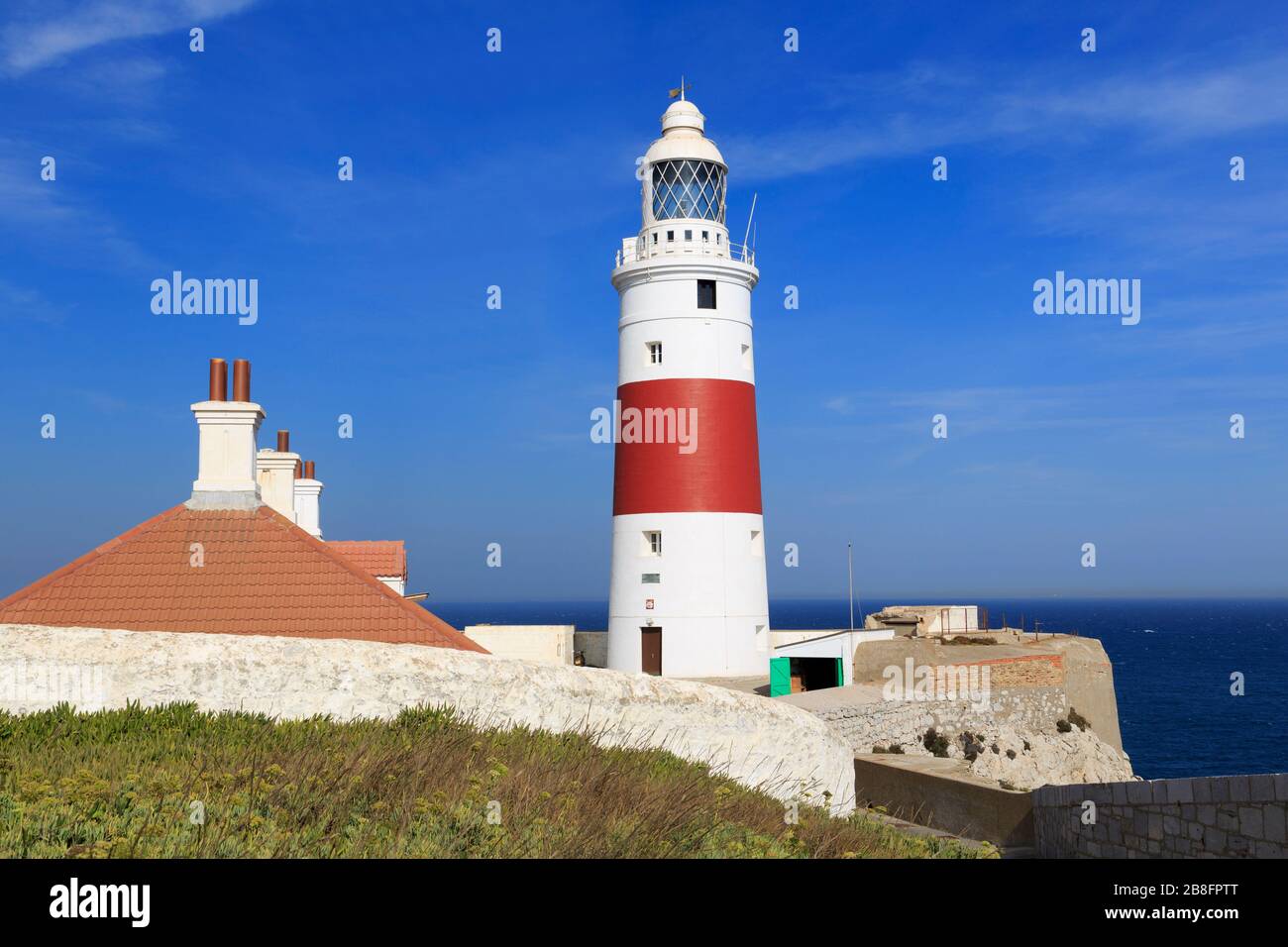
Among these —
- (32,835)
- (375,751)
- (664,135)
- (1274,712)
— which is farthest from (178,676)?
(1274,712)

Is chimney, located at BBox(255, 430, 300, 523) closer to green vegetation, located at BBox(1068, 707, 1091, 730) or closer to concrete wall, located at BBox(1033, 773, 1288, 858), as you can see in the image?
concrete wall, located at BBox(1033, 773, 1288, 858)

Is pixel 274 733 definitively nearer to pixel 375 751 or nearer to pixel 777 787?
pixel 375 751

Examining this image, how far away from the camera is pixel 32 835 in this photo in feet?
18.6

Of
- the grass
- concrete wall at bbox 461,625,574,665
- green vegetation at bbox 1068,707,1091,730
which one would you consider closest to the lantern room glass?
concrete wall at bbox 461,625,574,665

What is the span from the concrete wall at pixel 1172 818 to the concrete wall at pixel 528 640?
725 inches

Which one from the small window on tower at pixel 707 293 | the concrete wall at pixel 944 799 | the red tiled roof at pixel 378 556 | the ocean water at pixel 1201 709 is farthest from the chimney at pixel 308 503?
the ocean water at pixel 1201 709

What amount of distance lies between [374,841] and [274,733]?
3.05 metres

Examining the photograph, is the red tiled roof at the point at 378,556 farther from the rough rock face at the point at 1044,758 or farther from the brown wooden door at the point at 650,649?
the rough rock face at the point at 1044,758

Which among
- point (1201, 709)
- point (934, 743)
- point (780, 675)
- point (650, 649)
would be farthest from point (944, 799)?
point (1201, 709)

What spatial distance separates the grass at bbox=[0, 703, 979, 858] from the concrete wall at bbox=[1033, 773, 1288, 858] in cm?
209

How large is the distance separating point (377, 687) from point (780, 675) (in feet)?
58.2

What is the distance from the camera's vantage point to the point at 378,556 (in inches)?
990

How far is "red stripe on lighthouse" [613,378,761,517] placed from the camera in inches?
1032

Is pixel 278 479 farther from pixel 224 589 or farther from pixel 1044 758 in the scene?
pixel 1044 758
